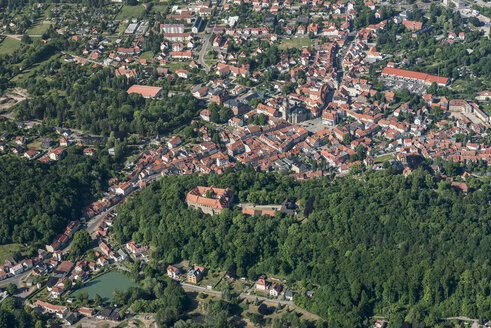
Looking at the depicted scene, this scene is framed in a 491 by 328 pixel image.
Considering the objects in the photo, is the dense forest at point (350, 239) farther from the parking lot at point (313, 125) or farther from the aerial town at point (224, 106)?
the parking lot at point (313, 125)

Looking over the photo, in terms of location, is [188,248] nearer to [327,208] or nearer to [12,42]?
[327,208]

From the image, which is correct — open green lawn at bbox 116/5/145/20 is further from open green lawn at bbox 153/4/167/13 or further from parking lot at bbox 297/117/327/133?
parking lot at bbox 297/117/327/133

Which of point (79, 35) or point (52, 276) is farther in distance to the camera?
point (79, 35)

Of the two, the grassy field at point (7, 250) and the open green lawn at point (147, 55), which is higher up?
the open green lawn at point (147, 55)

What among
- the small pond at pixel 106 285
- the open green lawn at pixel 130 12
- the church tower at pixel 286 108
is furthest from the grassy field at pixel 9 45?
the small pond at pixel 106 285

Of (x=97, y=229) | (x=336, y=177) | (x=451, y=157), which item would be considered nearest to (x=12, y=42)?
(x=97, y=229)

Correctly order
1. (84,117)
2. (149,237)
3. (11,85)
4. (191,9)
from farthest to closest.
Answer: (191,9) < (11,85) < (84,117) < (149,237)

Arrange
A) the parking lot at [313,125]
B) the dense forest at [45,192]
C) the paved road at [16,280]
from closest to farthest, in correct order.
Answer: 1. the paved road at [16,280]
2. the dense forest at [45,192]
3. the parking lot at [313,125]

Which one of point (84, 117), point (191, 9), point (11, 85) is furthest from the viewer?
point (191, 9)

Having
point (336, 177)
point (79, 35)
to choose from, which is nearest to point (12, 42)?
point (79, 35)
